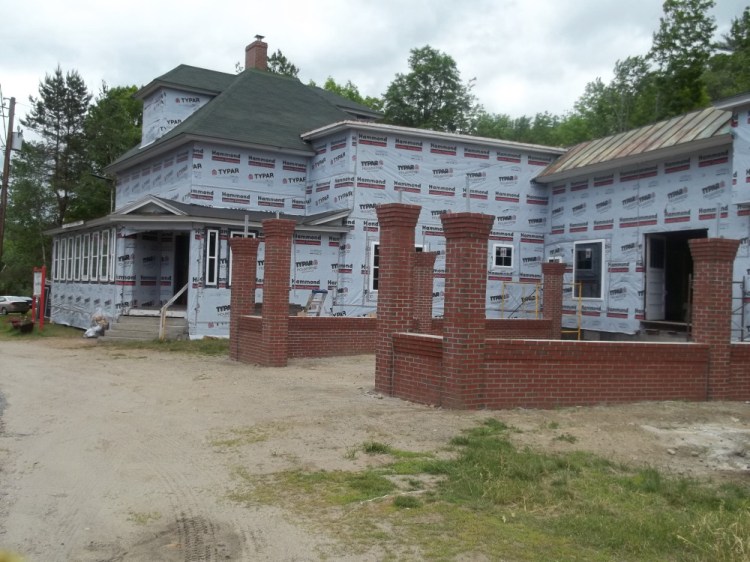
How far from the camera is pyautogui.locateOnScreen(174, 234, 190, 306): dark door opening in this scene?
25.3m

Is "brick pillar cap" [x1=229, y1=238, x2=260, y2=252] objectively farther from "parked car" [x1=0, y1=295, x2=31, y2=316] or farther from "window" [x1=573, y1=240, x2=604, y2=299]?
"parked car" [x1=0, y1=295, x2=31, y2=316]

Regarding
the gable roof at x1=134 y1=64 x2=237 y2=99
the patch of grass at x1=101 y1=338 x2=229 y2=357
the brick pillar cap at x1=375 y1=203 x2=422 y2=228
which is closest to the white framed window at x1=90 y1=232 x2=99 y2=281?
the patch of grass at x1=101 y1=338 x2=229 y2=357

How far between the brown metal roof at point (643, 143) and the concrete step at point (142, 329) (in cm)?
1402

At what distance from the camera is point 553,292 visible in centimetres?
2094

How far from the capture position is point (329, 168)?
24.7 metres

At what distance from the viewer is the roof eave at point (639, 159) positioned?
62.7 ft

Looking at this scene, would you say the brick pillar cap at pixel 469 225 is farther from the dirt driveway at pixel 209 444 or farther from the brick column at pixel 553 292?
the brick column at pixel 553 292

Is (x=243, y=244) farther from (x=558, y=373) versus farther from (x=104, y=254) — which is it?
(x=104, y=254)

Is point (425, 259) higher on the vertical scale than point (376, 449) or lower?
higher

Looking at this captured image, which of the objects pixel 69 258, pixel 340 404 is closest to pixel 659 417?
pixel 340 404

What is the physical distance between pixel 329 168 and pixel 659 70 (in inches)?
1200

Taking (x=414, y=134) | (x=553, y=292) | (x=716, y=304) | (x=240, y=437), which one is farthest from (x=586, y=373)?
(x=414, y=134)

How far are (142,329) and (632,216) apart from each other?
623 inches

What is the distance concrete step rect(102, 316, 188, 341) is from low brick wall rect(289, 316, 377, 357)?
19.7 feet
